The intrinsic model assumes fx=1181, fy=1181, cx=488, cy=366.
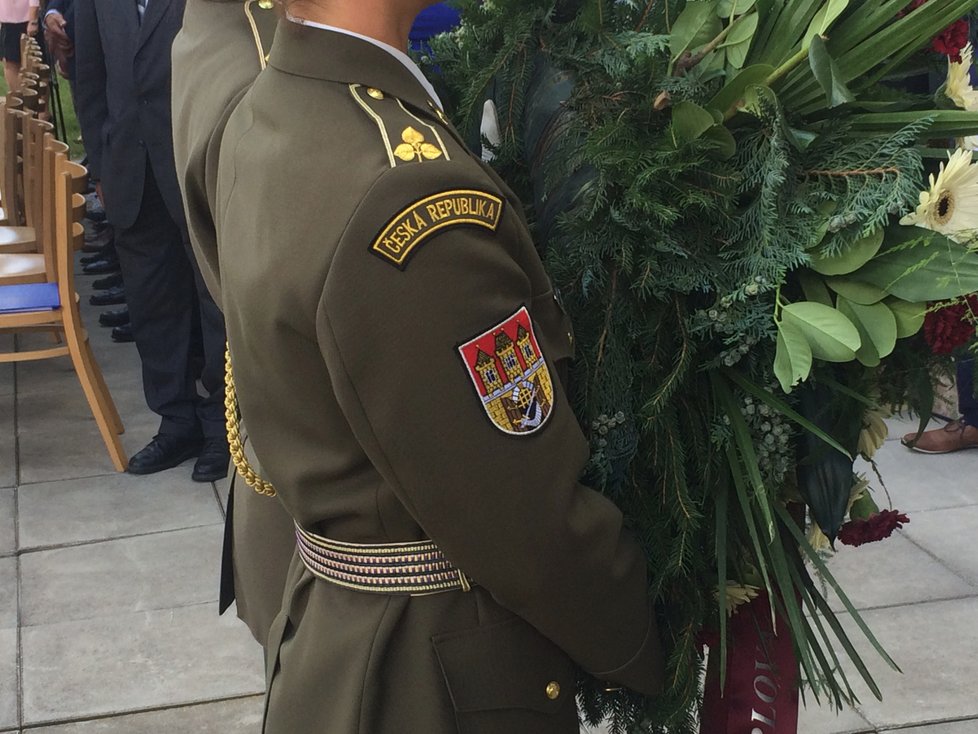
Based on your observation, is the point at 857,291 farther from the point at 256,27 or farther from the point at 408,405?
the point at 256,27

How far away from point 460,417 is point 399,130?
1.01ft

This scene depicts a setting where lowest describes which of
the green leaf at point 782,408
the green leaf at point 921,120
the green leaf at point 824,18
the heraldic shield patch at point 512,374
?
the green leaf at point 782,408

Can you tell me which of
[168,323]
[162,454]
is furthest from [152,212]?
[162,454]

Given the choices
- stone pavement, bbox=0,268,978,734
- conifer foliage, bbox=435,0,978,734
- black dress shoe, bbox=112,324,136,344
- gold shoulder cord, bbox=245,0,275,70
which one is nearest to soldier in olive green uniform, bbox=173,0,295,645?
gold shoulder cord, bbox=245,0,275,70

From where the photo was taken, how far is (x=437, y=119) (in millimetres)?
1315

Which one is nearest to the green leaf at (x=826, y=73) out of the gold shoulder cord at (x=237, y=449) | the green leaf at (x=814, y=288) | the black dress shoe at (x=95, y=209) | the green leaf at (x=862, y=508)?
the green leaf at (x=814, y=288)

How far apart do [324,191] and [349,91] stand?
0.14 m

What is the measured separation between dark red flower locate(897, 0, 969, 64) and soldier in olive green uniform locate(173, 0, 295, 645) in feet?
2.98

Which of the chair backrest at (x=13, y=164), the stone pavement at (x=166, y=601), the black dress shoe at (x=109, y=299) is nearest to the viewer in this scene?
the stone pavement at (x=166, y=601)

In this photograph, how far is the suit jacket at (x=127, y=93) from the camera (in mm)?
4324

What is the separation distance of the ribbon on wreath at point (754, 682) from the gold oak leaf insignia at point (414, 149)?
0.84 meters

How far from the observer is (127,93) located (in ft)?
14.4

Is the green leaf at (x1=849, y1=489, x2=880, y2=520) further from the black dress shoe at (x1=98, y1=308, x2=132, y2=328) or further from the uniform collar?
the black dress shoe at (x1=98, y1=308, x2=132, y2=328)

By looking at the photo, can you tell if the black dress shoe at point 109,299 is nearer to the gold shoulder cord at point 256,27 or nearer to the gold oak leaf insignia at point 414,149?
the gold shoulder cord at point 256,27
